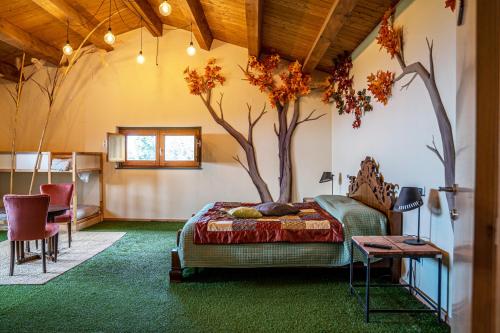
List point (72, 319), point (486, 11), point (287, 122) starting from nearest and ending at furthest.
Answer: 1. point (486, 11)
2. point (72, 319)
3. point (287, 122)

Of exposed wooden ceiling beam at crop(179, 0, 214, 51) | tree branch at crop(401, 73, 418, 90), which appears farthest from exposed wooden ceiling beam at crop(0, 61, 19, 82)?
tree branch at crop(401, 73, 418, 90)

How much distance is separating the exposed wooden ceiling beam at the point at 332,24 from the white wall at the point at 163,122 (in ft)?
5.09

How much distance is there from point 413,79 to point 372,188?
4.39 ft

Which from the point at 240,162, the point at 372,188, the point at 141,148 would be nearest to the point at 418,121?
the point at 372,188

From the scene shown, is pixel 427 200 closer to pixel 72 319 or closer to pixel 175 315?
pixel 175 315

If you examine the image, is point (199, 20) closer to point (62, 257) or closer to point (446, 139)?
point (62, 257)

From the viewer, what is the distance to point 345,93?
17.0 ft

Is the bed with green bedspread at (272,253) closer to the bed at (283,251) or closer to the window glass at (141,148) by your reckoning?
the bed at (283,251)

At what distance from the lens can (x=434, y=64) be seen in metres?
2.62

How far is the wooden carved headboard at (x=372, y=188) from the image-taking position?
11.0 feet

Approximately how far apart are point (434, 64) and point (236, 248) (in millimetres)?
2323

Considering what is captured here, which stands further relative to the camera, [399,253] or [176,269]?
[176,269]

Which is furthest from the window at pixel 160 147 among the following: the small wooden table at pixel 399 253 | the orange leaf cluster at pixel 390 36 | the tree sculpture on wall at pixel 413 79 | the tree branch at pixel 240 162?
the small wooden table at pixel 399 253

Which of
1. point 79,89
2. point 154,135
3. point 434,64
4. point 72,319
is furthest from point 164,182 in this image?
point 434,64
